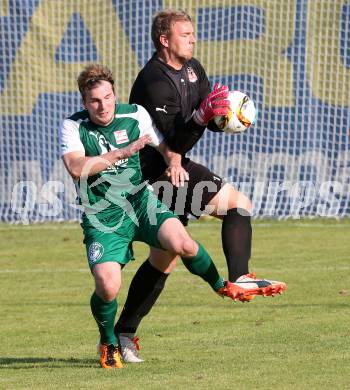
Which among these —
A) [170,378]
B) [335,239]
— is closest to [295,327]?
[170,378]

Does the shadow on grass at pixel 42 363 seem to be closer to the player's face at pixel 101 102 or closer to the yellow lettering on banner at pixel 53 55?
the player's face at pixel 101 102

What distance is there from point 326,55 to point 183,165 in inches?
362

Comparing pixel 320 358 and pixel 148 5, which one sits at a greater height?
pixel 148 5

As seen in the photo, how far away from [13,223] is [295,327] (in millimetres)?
8876

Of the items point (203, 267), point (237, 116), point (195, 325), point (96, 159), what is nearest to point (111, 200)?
point (96, 159)

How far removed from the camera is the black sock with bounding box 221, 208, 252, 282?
7328 millimetres

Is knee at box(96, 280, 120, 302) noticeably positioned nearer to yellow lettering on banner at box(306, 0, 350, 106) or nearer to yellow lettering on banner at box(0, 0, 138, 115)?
yellow lettering on banner at box(306, 0, 350, 106)

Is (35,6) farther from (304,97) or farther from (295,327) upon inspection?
(295,327)

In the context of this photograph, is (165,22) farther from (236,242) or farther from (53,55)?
(53,55)

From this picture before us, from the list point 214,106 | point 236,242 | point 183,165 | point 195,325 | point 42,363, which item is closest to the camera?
point 214,106

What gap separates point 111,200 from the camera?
7125 millimetres

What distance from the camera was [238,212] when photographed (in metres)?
7.61

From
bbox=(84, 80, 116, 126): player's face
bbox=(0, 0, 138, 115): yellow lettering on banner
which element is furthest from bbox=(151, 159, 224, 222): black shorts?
bbox=(0, 0, 138, 115): yellow lettering on banner

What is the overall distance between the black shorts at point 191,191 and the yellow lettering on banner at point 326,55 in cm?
910
